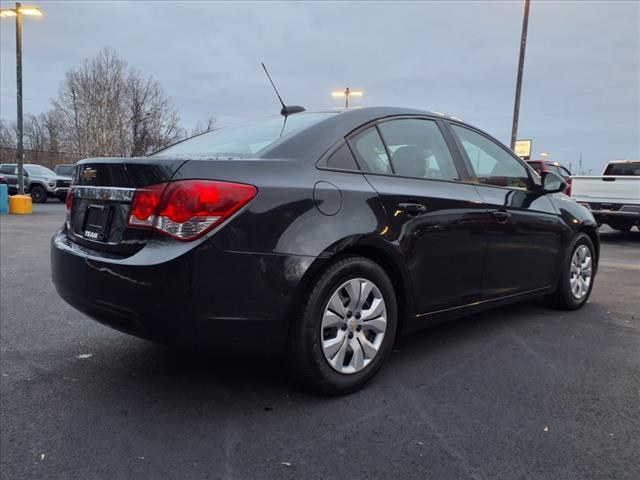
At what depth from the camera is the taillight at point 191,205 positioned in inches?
90.2

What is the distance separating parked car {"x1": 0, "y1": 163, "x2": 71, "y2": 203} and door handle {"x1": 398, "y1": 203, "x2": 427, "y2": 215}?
20.7 metres

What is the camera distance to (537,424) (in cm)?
249

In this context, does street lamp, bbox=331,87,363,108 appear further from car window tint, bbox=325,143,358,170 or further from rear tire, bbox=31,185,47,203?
car window tint, bbox=325,143,358,170

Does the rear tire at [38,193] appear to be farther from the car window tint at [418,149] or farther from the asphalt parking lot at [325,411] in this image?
the car window tint at [418,149]

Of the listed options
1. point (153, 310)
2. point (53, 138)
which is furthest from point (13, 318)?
point (53, 138)

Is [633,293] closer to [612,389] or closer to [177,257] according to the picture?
[612,389]

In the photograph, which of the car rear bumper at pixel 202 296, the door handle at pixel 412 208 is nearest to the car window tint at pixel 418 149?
the door handle at pixel 412 208

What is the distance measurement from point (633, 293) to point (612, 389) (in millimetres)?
3206

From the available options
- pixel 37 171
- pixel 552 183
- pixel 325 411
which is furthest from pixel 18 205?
pixel 325 411

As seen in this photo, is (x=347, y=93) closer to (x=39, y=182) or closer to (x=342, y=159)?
(x=39, y=182)

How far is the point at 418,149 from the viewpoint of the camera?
11.0 ft

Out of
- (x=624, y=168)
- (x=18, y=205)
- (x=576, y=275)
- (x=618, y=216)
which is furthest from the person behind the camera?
(x=18, y=205)

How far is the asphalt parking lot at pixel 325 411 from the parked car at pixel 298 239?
308mm

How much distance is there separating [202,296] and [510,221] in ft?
8.16
